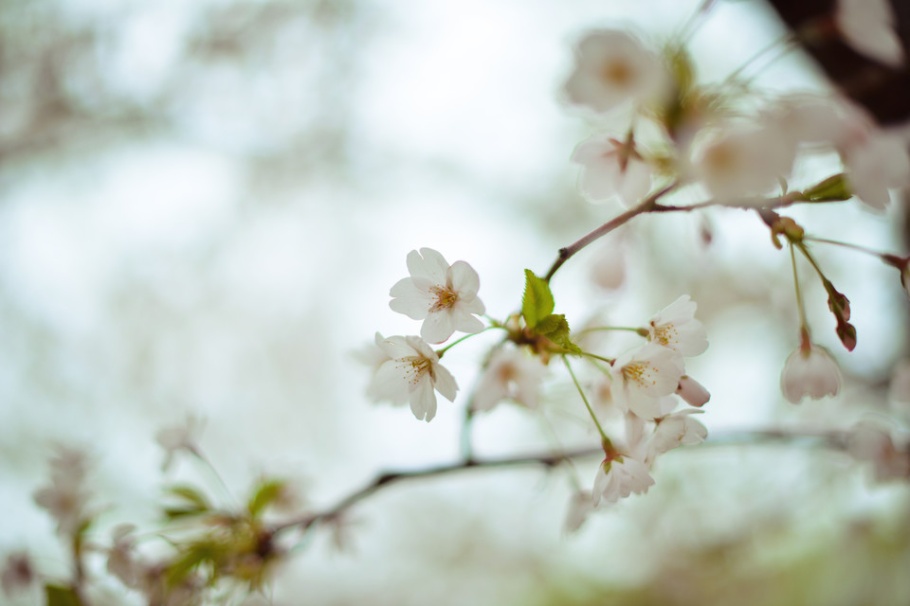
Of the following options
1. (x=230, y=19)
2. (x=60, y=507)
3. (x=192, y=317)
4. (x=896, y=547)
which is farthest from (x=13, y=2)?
(x=896, y=547)

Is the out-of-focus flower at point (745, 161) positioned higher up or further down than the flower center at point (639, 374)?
higher up

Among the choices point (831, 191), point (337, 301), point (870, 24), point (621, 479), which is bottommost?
point (621, 479)

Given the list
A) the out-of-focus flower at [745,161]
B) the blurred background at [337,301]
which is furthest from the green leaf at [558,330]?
the blurred background at [337,301]

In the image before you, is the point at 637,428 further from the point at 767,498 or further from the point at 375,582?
the point at 375,582

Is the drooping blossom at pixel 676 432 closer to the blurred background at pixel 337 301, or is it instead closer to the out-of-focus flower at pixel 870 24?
the out-of-focus flower at pixel 870 24

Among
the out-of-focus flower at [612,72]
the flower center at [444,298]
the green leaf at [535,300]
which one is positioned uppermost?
the out-of-focus flower at [612,72]

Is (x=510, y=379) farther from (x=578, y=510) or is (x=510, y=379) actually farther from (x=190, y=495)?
(x=190, y=495)

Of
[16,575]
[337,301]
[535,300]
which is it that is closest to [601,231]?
[535,300]
